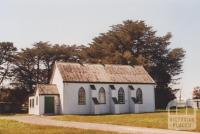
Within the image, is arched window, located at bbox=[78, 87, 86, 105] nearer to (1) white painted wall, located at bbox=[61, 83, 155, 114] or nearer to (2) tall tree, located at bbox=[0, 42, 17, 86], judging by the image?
(1) white painted wall, located at bbox=[61, 83, 155, 114]

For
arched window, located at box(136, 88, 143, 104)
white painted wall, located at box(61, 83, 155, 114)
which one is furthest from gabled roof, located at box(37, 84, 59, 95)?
arched window, located at box(136, 88, 143, 104)

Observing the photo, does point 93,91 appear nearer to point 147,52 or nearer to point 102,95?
point 102,95

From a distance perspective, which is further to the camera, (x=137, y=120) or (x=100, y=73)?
(x=100, y=73)

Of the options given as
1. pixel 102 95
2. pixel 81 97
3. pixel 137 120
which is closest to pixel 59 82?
pixel 81 97

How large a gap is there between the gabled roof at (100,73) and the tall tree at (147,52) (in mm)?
15219

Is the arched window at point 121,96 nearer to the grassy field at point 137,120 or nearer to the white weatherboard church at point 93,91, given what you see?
the white weatherboard church at point 93,91

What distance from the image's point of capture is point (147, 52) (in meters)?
79.2

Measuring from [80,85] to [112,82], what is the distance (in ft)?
17.4

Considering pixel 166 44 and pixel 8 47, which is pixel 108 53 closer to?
pixel 166 44

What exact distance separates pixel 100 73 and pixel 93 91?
3.99 metres

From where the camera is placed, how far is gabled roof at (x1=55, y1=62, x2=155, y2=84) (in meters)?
53.9

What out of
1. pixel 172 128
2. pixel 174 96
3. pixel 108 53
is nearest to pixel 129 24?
pixel 108 53

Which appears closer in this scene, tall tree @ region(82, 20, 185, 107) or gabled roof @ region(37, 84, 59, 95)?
gabled roof @ region(37, 84, 59, 95)

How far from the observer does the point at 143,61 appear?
243 ft
